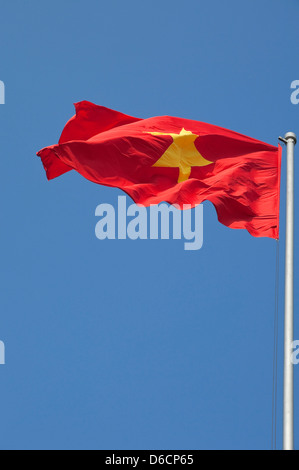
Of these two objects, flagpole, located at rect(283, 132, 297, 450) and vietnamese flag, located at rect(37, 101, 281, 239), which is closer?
flagpole, located at rect(283, 132, 297, 450)

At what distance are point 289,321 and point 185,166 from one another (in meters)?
6.35

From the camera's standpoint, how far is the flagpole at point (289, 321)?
20969 mm

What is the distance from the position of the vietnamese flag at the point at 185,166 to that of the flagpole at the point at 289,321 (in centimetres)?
129

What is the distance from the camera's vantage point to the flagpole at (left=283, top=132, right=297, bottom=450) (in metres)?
21.0

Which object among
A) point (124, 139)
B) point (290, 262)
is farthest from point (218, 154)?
point (290, 262)

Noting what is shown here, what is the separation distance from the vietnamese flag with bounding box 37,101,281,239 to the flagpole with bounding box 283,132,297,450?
4.24ft

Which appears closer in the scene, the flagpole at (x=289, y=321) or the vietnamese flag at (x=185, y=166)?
the flagpole at (x=289, y=321)

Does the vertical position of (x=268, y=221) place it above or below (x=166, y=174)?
below

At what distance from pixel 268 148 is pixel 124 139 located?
12.5 ft

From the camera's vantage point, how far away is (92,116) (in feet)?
92.6

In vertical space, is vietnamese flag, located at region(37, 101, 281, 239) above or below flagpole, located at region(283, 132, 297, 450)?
above

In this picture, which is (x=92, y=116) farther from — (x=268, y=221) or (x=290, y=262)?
(x=290, y=262)

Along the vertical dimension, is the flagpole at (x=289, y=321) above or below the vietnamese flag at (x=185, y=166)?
below

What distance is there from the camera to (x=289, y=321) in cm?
2184
